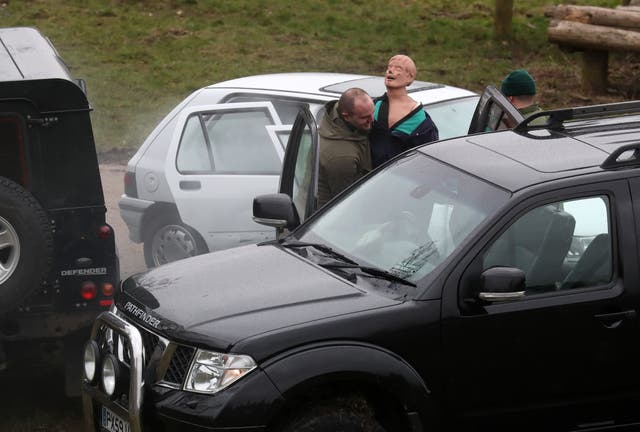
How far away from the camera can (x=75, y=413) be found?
25.2ft

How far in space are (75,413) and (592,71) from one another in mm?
10913

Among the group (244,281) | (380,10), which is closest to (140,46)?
(380,10)

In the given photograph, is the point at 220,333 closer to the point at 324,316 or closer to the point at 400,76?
the point at 324,316

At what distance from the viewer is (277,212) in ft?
22.1

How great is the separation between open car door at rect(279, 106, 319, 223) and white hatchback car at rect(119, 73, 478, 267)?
191 cm

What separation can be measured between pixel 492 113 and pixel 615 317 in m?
2.46

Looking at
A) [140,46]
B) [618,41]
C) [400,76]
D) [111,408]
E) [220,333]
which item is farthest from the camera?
[140,46]

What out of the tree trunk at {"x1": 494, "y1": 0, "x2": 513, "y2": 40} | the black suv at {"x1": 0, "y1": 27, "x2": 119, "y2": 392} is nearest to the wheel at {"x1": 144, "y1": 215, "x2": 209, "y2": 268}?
the black suv at {"x1": 0, "y1": 27, "x2": 119, "y2": 392}

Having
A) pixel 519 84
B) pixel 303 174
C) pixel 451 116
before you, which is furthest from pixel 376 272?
pixel 451 116

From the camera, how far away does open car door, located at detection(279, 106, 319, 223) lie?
287 inches

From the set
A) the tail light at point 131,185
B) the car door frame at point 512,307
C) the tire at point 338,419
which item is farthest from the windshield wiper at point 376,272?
the tail light at point 131,185

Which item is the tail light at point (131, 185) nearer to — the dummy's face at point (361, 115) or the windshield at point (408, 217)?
the dummy's face at point (361, 115)

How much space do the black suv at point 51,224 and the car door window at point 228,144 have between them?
264cm

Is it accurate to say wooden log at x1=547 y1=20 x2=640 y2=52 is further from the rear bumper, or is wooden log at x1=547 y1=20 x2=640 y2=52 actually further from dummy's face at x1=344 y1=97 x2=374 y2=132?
dummy's face at x1=344 y1=97 x2=374 y2=132
